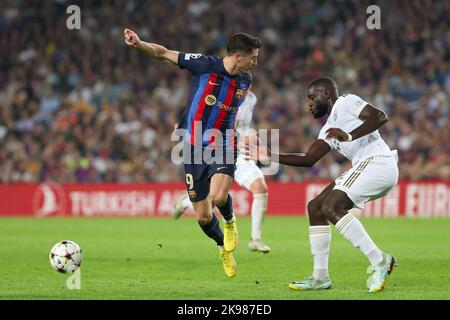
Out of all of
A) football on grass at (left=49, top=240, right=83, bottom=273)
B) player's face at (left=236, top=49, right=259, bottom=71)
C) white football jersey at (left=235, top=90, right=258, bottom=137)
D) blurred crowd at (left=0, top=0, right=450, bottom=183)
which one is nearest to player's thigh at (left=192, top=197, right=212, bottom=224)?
player's face at (left=236, top=49, right=259, bottom=71)

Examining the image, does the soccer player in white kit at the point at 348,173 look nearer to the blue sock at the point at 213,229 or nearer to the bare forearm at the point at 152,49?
the bare forearm at the point at 152,49

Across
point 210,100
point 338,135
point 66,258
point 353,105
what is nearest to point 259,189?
point 210,100

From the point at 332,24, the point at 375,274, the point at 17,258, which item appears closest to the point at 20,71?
the point at 332,24

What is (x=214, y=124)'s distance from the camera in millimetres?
10266

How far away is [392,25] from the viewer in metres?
26.7

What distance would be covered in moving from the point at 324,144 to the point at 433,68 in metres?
17.3

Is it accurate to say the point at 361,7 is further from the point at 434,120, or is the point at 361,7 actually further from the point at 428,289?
the point at 428,289

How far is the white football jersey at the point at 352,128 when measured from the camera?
8945 millimetres

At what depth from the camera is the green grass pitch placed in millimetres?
8672

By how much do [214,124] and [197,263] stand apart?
2.51 meters

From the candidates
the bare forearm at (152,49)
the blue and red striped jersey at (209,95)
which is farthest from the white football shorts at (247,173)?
the bare forearm at (152,49)

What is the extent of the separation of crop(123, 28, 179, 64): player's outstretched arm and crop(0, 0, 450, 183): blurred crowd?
13.9 meters

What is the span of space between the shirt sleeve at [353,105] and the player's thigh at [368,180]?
0.54 meters

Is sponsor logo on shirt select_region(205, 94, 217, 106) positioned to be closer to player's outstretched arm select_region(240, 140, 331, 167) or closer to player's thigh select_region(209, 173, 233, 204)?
player's thigh select_region(209, 173, 233, 204)
